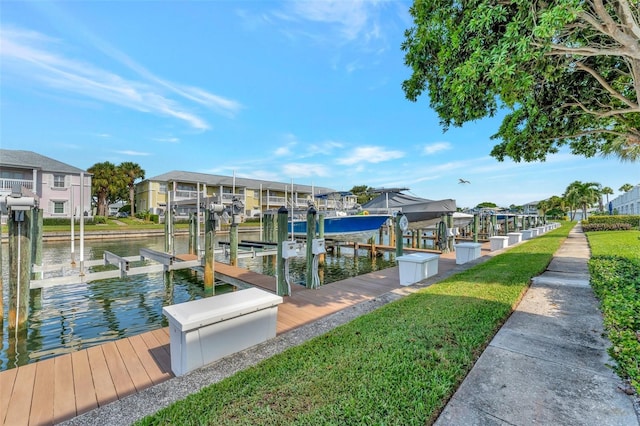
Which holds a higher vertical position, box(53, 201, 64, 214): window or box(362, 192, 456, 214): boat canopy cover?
box(53, 201, 64, 214): window

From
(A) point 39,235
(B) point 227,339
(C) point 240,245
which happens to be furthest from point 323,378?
(A) point 39,235

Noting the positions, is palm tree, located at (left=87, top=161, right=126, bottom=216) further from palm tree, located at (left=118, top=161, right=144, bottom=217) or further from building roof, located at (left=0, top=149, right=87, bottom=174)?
building roof, located at (left=0, top=149, right=87, bottom=174)

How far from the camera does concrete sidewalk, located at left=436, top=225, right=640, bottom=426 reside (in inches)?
86.7

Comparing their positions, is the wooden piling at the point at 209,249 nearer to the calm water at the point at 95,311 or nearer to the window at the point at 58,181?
the calm water at the point at 95,311

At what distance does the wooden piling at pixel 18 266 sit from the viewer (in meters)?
4.87

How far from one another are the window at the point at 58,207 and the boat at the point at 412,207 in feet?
105

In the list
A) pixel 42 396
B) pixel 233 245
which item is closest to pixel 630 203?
pixel 233 245

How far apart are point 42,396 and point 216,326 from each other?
5.65 ft

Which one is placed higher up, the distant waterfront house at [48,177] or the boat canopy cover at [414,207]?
the distant waterfront house at [48,177]

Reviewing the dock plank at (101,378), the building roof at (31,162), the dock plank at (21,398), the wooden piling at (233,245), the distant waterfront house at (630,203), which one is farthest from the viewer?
the distant waterfront house at (630,203)

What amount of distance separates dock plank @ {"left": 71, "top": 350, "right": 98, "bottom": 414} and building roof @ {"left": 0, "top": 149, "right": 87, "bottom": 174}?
31.5 meters

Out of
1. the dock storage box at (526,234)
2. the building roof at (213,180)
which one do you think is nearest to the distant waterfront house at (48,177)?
the building roof at (213,180)

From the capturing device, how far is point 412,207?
1417cm

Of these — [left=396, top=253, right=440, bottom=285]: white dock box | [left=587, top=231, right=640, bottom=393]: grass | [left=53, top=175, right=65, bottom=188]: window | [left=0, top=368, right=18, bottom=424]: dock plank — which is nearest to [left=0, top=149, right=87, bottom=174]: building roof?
[left=53, top=175, right=65, bottom=188]: window
